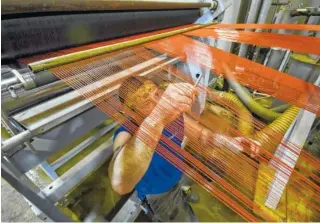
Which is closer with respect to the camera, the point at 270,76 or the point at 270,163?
the point at 270,163

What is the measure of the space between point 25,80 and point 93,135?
22.5 inches

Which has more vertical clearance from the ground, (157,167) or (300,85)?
(300,85)

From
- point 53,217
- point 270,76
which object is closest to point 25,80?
point 53,217

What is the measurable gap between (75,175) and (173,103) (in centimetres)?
51

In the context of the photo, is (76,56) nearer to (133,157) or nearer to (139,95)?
Answer: (139,95)

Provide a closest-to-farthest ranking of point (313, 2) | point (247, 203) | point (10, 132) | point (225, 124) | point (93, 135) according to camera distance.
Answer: point (10, 132) → point (247, 203) → point (225, 124) → point (93, 135) → point (313, 2)

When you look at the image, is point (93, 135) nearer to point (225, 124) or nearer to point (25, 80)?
point (25, 80)

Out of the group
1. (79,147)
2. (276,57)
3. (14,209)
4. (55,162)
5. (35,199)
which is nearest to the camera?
(35,199)

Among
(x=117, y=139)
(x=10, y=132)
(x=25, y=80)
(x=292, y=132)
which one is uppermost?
(x=25, y=80)

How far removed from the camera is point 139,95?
772mm

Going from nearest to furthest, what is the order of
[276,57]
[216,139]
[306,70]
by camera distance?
1. [216,139]
2. [306,70]
3. [276,57]

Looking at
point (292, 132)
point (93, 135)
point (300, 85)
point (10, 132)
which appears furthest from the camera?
point (292, 132)

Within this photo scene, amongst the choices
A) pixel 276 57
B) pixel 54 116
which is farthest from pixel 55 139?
pixel 276 57

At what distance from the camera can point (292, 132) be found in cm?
139
